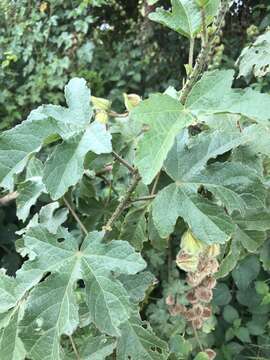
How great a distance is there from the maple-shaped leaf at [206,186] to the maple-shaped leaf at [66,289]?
80 millimetres

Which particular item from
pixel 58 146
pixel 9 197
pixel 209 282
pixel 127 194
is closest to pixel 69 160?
pixel 58 146

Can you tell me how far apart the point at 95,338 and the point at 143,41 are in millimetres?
2598

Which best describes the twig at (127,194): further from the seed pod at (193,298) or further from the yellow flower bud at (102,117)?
the seed pod at (193,298)

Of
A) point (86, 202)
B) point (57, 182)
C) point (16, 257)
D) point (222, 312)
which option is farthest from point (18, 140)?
point (16, 257)

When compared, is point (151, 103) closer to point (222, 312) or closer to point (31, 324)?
point (31, 324)

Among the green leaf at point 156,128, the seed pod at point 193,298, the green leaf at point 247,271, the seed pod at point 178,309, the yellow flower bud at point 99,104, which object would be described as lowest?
the green leaf at point 247,271

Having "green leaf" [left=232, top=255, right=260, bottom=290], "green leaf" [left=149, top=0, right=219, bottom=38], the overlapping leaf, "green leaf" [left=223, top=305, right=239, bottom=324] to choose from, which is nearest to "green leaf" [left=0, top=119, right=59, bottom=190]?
the overlapping leaf

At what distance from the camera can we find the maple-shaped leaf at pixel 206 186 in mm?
791

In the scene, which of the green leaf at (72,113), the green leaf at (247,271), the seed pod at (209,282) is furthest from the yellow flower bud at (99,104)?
the green leaf at (247,271)

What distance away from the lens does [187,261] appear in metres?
0.90

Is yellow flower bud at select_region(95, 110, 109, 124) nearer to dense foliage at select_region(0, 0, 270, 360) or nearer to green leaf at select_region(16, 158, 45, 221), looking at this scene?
dense foliage at select_region(0, 0, 270, 360)

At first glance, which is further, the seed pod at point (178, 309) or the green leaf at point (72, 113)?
the seed pod at point (178, 309)

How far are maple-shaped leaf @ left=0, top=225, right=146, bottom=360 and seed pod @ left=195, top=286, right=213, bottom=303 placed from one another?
323 mm

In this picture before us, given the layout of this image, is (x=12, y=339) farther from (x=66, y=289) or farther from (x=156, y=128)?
(x=156, y=128)
